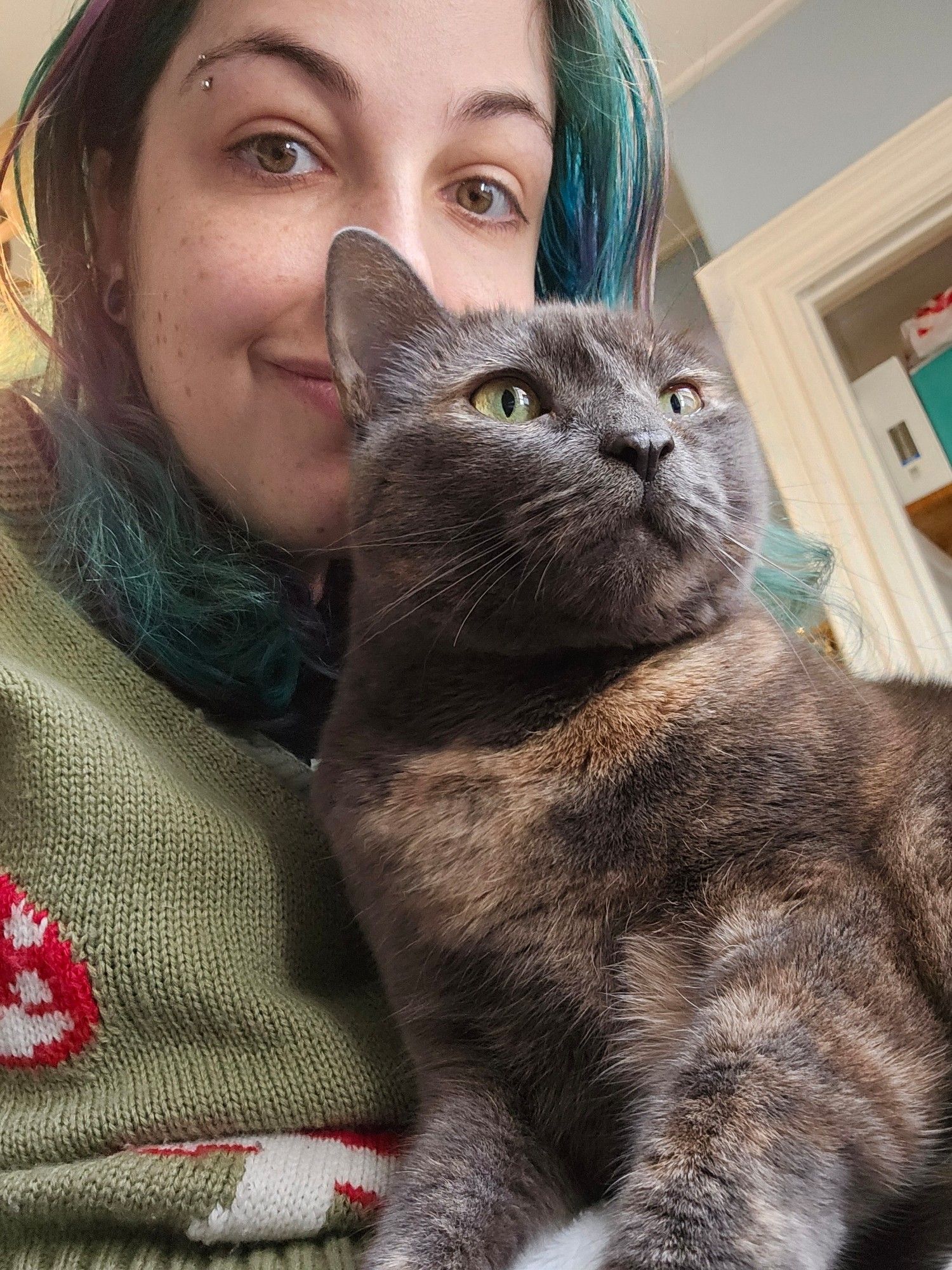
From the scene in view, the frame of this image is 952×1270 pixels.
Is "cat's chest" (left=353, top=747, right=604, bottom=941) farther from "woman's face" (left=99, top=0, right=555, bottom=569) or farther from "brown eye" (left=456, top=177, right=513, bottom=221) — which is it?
"brown eye" (left=456, top=177, right=513, bottom=221)

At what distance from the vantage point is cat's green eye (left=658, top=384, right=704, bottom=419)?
30.8 inches

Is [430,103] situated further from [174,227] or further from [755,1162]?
[755,1162]

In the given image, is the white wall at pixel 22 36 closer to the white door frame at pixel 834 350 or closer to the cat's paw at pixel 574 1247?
the white door frame at pixel 834 350

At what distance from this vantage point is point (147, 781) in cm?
68

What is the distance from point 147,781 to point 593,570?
36 centimetres

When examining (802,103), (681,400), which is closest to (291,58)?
(681,400)

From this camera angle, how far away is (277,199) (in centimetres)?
86

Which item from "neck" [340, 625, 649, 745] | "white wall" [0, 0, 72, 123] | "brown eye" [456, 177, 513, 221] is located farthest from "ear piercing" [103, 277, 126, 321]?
"white wall" [0, 0, 72, 123]

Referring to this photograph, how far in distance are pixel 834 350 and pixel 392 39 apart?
181 cm

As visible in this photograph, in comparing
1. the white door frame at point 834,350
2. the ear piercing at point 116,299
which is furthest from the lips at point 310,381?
the white door frame at point 834,350

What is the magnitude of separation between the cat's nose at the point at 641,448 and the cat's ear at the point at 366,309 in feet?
0.83

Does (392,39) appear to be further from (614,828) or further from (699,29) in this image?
(699,29)

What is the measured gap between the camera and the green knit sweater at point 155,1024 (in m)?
0.55

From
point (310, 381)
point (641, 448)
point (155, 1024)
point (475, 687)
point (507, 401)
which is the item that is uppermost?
point (310, 381)
